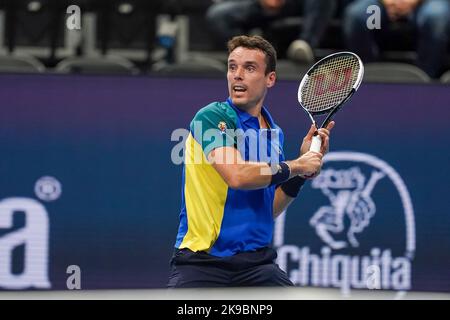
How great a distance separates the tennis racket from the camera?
4.84 m

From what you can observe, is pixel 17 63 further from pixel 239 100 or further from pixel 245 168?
pixel 245 168

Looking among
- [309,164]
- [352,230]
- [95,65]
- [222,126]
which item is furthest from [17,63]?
[309,164]

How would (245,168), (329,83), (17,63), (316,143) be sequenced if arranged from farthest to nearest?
(17,63), (329,83), (316,143), (245,168)

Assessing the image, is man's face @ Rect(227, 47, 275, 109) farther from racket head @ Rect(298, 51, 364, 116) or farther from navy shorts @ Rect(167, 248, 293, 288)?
navy shorts @ Rect(167, 248, 293, 288)

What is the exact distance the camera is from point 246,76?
4582 millimetres

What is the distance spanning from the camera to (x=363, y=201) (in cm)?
659

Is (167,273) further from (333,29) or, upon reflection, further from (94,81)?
(333,29)

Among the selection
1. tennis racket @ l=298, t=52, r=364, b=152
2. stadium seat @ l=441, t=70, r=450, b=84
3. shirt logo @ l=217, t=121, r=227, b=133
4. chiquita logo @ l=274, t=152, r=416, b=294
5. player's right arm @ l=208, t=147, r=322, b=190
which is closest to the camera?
player's right arm @ l=208, t=147, r=322, b=190

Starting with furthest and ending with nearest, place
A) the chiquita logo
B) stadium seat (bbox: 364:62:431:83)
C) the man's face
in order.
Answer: stadium seat (bbox: 364:62:431:83)
the chiquita logo
the man's face

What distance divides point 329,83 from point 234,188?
0.88 m

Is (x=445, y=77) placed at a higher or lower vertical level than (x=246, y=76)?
higher

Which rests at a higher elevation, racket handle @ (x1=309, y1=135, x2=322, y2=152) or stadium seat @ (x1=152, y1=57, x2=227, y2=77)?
stadium seat @ (x1=152, y1=57, x2=227, y2=77)

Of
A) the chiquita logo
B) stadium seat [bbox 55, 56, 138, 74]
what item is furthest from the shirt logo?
stadium seat [bbox 55, 56, 138, 74]

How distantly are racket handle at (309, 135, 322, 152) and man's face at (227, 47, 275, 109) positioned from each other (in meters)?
0.32
